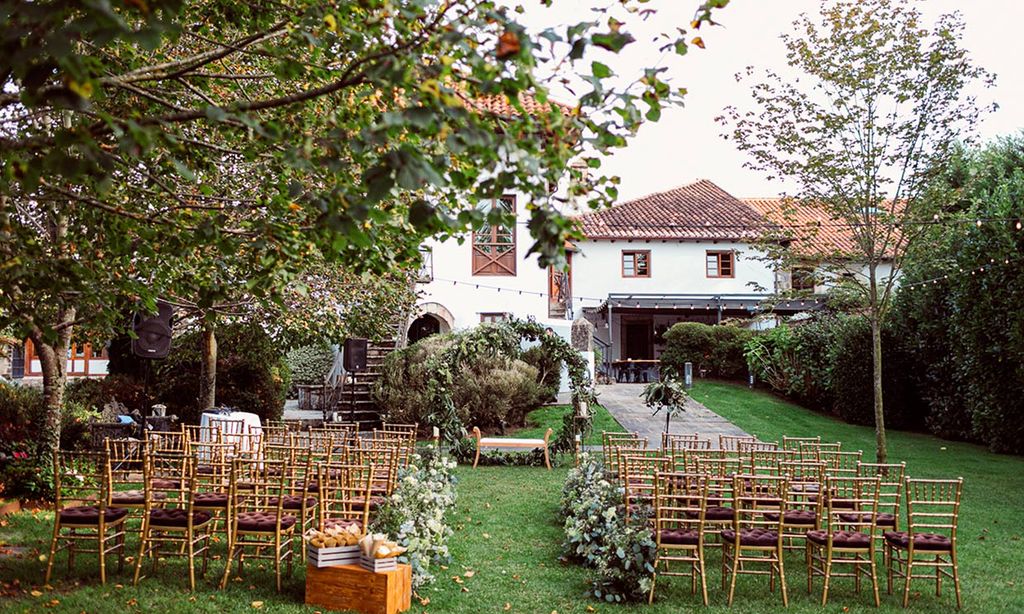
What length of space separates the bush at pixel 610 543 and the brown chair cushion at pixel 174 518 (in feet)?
11.1

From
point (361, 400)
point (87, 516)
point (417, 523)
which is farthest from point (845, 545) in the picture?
point (361, 400)

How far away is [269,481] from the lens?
8328mm

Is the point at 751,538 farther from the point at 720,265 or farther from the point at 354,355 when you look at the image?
the point at 720,265

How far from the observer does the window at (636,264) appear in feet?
109

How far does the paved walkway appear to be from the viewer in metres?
18.5

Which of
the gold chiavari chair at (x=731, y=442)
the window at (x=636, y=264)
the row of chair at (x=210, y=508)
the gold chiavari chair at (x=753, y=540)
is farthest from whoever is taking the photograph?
the window at (x=636, y=264)

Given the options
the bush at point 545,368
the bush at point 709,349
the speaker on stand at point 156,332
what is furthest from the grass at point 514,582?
the bush at point 709,349

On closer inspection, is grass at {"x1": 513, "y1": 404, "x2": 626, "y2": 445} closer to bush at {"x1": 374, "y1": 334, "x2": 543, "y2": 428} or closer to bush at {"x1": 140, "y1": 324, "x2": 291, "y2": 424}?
bush at {"x1": 374, "y1": 334, "x2": 543, "y2": 428}

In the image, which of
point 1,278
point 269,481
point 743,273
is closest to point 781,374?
point 743,273

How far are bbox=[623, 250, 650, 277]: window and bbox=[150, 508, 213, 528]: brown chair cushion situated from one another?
27026mm

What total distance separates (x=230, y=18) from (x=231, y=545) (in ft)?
13.6

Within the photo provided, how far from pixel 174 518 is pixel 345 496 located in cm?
176

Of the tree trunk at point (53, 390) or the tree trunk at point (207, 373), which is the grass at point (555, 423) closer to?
the tree trunk at point (207, 373)

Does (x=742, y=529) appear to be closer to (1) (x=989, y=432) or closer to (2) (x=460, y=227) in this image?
(2) (x=460, y=227)
